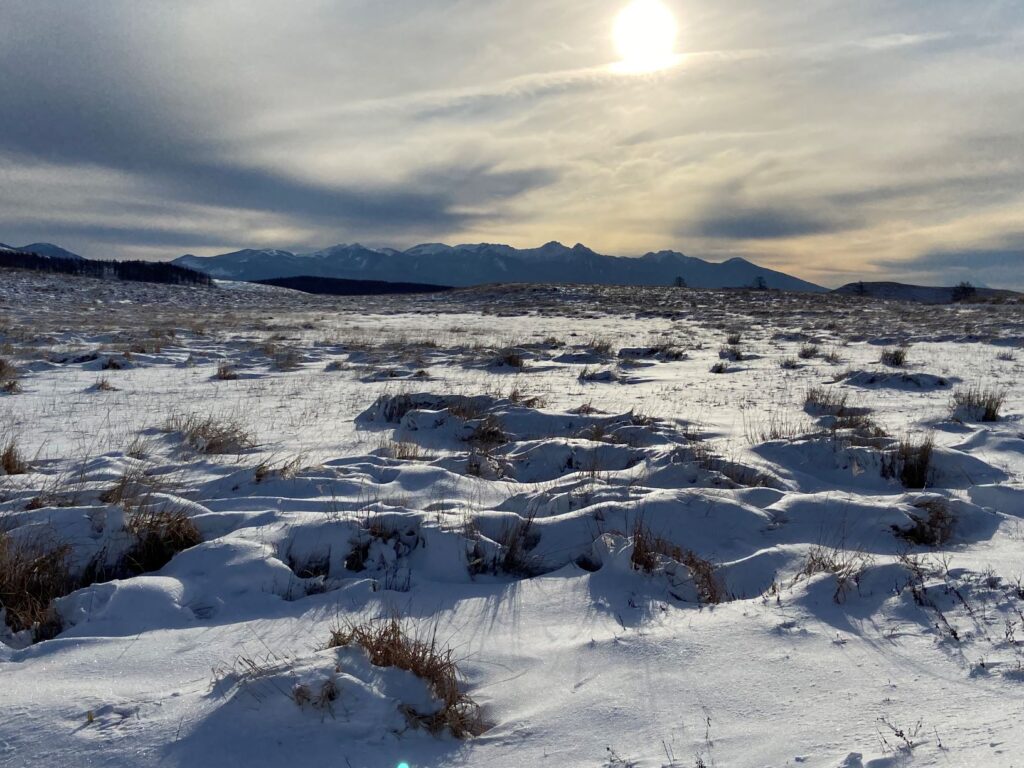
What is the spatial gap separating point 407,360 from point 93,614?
32.0 ft

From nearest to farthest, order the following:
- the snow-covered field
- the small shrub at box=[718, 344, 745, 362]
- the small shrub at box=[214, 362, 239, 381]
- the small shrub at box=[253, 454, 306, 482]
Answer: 1. the snow-covered field
2. the small shrub at box=[253, 454, 306, 482]
3. the small shrub at box=[214, 362, 239, 381]
4. the small shrub at box=[718, 344, 745, 362]

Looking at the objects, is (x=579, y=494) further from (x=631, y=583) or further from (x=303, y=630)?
(x=303, y=630)

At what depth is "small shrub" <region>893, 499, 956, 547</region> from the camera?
378cm

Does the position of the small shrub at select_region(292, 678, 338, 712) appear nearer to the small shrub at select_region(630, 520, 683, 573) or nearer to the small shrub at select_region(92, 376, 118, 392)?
the small shrub at select_region(630, 520, 683, 573)

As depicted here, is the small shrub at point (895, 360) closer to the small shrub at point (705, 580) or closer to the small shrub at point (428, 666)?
the small shrub at point (705, 580)

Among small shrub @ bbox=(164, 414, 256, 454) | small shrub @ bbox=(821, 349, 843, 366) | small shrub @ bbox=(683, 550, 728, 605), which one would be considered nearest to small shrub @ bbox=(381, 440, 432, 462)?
small shrub @ bbox=(164, 414, 256, 454)

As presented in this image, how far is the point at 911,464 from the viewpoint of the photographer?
489 cm

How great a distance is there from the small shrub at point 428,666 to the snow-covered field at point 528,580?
0.05m

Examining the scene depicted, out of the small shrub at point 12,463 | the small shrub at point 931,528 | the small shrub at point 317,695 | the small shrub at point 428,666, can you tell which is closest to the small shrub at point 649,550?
the small shrub at point 428,666

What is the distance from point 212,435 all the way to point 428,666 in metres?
4.50

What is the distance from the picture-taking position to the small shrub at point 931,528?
3.78 metres

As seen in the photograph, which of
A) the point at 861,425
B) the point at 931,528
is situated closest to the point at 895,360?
the point at 861,425

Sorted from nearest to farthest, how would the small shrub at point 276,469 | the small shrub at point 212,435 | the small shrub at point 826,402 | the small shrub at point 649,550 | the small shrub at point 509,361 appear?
the small shrub at point 649,550 → the small shrub at point 276,469 → the small shrub at point 212,435 → the small shrub at point 826,402 → the small shrub at point 509,361

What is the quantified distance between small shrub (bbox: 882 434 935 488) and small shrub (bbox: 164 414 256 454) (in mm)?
5819
